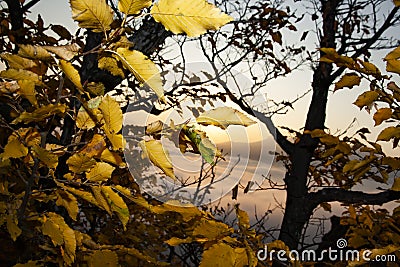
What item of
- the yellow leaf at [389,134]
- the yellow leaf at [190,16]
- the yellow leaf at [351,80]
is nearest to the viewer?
the yellow leaf at [190,16]

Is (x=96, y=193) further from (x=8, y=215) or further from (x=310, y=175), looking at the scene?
(x=310, y=175)

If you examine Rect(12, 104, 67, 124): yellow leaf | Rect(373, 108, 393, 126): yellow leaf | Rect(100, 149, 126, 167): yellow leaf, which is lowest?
Rect(100, 149, 126, 167): yellow leaf

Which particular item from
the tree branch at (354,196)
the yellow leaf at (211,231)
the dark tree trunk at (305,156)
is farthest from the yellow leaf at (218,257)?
the dark tree trunk at (305,156)

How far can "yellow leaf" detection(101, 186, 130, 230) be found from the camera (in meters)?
0.75

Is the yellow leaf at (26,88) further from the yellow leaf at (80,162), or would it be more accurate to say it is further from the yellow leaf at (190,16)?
the yellow leaf at (190,16)

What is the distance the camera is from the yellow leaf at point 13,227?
30.6 inches

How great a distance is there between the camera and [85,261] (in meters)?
0.96

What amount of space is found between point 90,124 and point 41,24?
205 centimetres

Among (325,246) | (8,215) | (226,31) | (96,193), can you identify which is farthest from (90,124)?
(325,246)

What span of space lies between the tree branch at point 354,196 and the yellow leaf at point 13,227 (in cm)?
254

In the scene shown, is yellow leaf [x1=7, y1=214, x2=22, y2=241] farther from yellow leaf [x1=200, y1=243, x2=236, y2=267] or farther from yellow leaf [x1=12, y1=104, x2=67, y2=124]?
yellow leaf [x1=200, y1=243, x2=236, y2=267]

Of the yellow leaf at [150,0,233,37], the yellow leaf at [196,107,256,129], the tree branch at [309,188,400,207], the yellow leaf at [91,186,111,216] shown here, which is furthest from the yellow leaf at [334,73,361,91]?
the tree branch at [309,188,400,207]

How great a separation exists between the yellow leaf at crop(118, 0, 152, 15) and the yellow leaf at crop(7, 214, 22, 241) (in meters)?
0.53

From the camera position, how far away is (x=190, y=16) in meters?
0.58
